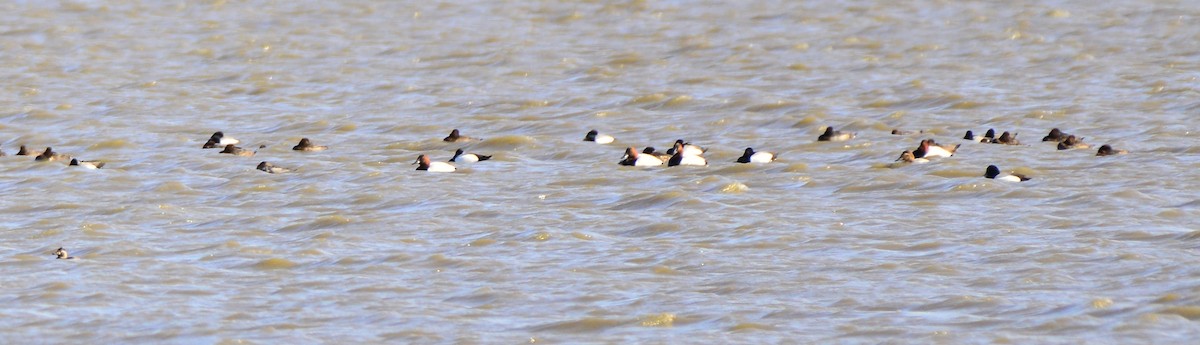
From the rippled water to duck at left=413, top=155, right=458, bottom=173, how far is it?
0.17 metres

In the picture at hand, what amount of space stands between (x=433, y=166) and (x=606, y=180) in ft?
5.94

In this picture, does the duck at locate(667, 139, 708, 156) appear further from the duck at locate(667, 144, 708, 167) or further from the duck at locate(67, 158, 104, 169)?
the duck at locate(67, 158, 104, 169)

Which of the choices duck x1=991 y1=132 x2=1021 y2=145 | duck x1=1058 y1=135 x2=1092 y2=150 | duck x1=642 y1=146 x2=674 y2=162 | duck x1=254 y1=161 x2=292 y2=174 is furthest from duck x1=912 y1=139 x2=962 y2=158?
duck x1=254 y1=161 x2=292 y2=174

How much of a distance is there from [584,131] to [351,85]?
540 centimetres

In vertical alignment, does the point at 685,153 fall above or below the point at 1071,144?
below

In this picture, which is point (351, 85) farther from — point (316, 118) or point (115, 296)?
point (115, 296)

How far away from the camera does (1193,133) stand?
64.1ft

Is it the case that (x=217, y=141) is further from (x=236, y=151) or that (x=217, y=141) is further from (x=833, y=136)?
(x=833, y=136)

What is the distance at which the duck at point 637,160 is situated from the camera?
18.9 metres

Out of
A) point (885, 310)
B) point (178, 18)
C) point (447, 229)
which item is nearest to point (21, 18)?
point (178, 18)

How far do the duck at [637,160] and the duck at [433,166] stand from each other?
161cm

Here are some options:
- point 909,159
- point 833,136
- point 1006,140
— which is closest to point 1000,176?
point 909,159

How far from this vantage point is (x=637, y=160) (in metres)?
19.1

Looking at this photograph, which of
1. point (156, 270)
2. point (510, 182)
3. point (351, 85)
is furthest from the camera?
point (351, 85)
